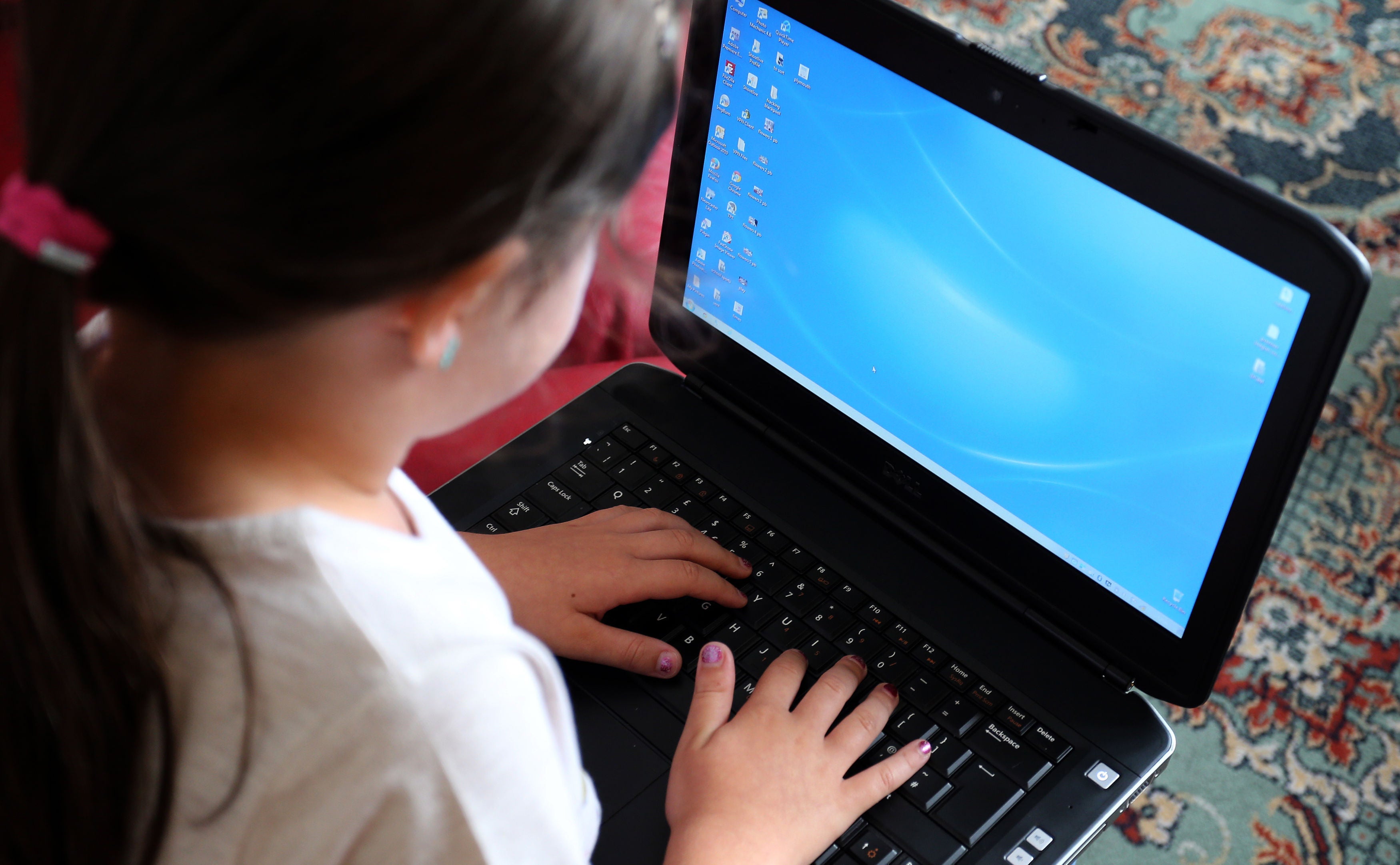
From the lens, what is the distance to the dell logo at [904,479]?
0.75 meters

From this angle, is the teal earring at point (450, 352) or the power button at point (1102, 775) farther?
the power button at point (1102, 775)

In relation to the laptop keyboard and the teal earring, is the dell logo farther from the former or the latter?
the teal earring

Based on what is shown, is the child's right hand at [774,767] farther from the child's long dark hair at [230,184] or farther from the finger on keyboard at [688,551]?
the child's long dark hair at [230,184]

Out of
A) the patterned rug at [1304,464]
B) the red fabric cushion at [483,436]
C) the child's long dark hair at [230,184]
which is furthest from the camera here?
the patterned rug at [1304,464]

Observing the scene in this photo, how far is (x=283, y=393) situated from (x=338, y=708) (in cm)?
12

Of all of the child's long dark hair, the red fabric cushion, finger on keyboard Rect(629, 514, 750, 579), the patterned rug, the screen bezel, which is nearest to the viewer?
the child's long dark hair

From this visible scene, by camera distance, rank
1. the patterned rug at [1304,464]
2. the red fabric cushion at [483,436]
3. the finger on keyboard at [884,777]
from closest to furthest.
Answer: the finger on keyboard at [884,777] < the red fabric cushion at [483,436] < the patterned rug at [1304,464]

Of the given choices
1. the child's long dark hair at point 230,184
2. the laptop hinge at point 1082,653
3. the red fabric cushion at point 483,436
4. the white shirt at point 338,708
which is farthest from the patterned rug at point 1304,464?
A: the child's long dark hair at point 230,184

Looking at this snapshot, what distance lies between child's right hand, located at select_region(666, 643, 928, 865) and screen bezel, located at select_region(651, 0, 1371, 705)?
117 mm

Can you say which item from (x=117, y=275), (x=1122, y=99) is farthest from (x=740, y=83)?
(x=1122, y=99)

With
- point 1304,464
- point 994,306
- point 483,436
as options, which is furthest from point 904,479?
point 1304,464

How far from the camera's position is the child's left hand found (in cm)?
71

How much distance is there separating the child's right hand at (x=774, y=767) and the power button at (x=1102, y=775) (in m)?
0.09

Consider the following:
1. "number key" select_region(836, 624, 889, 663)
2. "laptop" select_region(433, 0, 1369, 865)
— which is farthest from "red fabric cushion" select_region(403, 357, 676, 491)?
"number key" select_region(836, 624, 889, 663)
